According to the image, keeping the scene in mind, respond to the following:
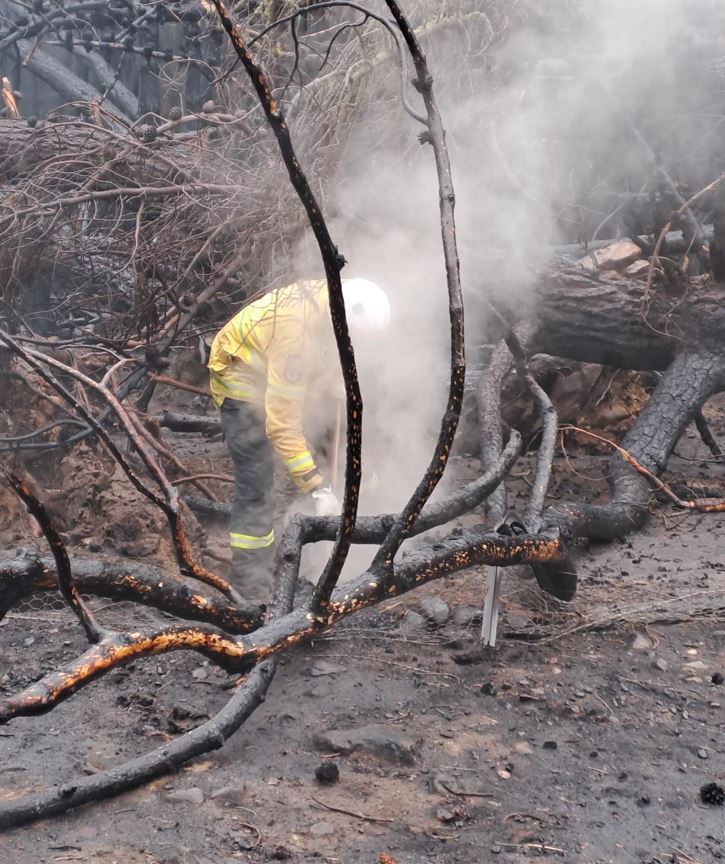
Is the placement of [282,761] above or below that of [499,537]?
below

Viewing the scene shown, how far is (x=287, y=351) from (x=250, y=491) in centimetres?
92

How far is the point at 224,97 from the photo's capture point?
624cm

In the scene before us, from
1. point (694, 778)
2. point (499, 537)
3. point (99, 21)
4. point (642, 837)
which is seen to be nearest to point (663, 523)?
point (499, 537)

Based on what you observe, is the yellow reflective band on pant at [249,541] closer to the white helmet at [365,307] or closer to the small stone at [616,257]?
the white helmet at [365,307]

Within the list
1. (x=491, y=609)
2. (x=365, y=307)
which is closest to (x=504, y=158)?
(x=365, y=307)

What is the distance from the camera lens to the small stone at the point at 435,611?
377cm

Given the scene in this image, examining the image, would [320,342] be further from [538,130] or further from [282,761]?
[538,130]

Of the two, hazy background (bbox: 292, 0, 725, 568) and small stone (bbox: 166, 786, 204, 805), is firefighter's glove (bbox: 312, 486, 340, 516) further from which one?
small stone (bbox: 166, 786, 204, 805)

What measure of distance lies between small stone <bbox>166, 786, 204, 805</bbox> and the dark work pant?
2222 millimetres

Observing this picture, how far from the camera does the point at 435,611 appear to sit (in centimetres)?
381

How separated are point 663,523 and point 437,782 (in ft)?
9.15

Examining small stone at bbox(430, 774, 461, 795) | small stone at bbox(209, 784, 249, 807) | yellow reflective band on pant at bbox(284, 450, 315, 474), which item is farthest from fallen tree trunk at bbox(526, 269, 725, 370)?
small stone at bbox(209, 784, 249, 807)

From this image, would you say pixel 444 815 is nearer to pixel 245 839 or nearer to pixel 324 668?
pixel 245 839

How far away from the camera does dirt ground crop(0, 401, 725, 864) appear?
2287mm
